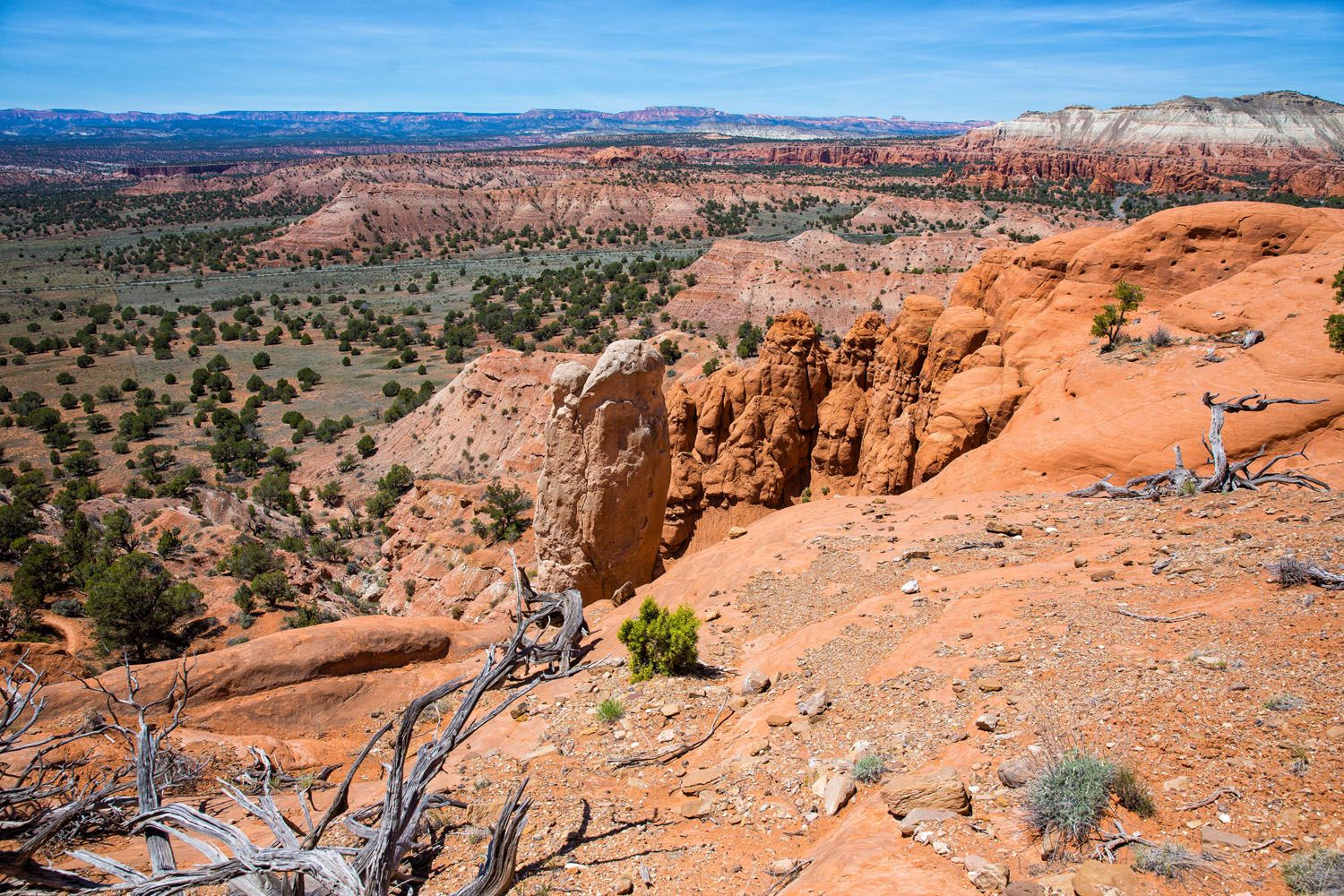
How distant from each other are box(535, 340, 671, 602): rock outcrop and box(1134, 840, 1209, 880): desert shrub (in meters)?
12.3

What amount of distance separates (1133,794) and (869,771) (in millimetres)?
2268

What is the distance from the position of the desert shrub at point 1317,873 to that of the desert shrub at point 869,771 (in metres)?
3.11

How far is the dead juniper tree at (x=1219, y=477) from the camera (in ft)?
43.0

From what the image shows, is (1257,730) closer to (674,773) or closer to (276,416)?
(674,773)

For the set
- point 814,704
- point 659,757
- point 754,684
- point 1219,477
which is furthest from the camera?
point 1219,477

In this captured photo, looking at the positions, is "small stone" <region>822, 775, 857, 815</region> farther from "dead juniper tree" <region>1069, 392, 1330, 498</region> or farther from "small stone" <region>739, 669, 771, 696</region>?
"dead juniper tree" <region>1069, 392, 1330, 498</region>

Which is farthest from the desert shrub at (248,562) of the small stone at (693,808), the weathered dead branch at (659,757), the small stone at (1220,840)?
the small stone at (1220,840)

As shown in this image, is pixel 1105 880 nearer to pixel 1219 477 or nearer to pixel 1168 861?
pixel 1168 861

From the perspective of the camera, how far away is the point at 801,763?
25.0 ft

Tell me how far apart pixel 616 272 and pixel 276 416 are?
47375 mm

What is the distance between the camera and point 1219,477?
13.3 meters

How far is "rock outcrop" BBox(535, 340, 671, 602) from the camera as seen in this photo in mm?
15742

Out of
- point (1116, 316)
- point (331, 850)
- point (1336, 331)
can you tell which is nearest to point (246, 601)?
point (331, 850)

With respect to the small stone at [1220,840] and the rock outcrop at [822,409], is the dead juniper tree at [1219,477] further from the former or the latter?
the small stone at [1220,840]
